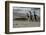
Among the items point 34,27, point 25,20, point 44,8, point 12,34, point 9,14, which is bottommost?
point 12,34

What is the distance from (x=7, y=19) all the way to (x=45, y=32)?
0.79m

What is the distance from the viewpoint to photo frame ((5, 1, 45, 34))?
1448 millimetres

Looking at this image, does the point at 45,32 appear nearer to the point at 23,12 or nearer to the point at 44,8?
the point at 44,8

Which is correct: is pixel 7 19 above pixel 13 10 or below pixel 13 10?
below

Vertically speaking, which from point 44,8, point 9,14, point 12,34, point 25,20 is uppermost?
point 44,8

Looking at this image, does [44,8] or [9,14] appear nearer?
[9,14]

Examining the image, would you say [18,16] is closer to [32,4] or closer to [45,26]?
[32,4]

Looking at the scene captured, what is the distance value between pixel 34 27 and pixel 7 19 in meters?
0.54

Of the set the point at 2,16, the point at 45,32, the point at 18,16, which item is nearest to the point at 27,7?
the point at 18,16

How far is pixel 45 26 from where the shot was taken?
5.20ft

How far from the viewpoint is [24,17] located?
1.51m

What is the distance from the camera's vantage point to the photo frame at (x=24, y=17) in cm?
145

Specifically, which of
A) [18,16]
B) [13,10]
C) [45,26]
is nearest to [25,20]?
[18,16]

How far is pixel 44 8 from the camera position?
1.57 m
